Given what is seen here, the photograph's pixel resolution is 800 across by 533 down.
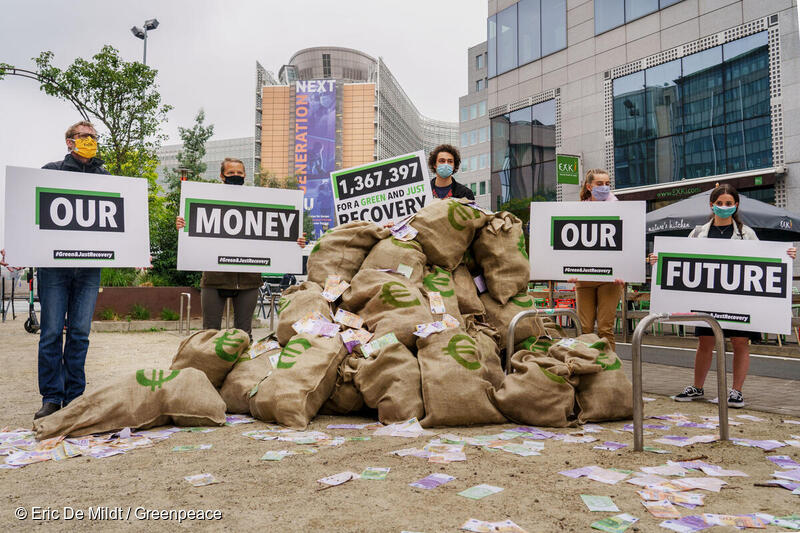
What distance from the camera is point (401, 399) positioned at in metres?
3.46

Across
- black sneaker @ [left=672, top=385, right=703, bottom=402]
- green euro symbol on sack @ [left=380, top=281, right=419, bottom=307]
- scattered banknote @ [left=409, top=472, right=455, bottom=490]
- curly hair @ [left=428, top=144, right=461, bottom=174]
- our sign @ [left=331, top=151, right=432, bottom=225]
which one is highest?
curly hair @ [left=428, top=144, right=461, bottom=174]

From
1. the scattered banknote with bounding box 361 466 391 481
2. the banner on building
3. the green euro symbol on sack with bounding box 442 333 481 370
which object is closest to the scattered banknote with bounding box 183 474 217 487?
the scattered banknote with bounding box 361 466 391 481

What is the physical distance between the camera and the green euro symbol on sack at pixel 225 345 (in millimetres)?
3941

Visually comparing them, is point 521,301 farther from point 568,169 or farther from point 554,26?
point 554,26

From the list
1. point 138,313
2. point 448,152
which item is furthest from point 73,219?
point 138,313

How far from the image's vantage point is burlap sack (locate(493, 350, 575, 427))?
3.48m

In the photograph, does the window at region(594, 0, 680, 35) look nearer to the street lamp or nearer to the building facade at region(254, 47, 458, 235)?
the street lamp

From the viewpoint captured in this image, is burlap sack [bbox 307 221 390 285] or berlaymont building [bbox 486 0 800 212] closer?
burlap sack [bbox 307 221 390 285]

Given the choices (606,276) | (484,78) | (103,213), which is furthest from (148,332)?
(484,78)

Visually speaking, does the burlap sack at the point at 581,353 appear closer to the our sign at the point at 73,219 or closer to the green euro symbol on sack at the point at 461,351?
the green euro symbol on sack at the point at 461,351

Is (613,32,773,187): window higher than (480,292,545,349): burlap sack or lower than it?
higher

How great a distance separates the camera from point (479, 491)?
7.54 ft

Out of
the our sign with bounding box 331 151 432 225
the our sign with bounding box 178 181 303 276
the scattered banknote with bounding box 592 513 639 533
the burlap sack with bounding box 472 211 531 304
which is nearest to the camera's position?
the scattered banknote with bounding box 592 513 639 533

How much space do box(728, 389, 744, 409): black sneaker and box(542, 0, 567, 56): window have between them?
1881cm
